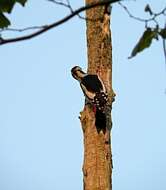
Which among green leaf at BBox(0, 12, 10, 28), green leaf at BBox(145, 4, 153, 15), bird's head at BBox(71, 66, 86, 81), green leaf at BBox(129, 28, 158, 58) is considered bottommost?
green leaf at BBox(129, 28, 158, 58)

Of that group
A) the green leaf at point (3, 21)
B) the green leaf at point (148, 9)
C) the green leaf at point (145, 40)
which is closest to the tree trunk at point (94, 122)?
the green leaf at point (3, 21)

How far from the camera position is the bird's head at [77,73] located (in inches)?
238

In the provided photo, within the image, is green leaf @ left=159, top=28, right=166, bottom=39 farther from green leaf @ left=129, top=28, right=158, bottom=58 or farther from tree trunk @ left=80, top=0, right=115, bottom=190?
tree trunk @ left=80, top=0, right=115, bottom=190

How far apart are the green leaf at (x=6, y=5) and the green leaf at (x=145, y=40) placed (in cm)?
63

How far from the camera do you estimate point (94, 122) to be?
15.3 ft

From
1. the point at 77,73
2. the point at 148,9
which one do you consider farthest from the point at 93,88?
the point at 148,9

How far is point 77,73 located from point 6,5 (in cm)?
418

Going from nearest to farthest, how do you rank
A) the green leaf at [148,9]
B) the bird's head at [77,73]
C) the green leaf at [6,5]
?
the green leaf at [148,9] < the green leaf at [6,5] < the bird's head at [77,73]

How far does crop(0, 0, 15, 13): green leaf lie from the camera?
6.67 feet

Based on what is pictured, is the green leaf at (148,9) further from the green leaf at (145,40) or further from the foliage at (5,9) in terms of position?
the foliage at (5,9)

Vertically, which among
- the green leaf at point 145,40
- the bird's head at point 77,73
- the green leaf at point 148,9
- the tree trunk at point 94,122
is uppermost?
the bird's head at point 77,73

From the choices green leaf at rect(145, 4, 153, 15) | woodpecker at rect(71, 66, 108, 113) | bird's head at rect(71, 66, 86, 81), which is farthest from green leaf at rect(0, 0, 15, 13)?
bird's head at rect(71, 66, 86, 81)

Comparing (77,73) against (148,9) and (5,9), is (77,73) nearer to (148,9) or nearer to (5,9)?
(5,9)

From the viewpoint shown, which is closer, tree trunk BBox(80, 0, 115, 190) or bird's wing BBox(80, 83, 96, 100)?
tree trunk BBox(80, 0, 115, 190)
